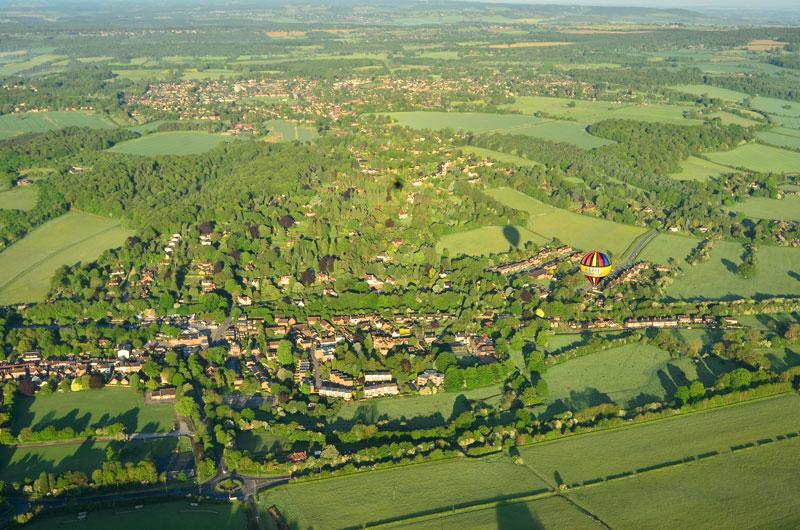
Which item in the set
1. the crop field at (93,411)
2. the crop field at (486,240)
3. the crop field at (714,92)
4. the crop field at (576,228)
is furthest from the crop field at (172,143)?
the crop field at (714,92)

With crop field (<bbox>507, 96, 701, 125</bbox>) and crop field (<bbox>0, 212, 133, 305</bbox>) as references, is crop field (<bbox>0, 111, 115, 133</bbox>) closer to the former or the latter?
crop field (<bbox>0, 212, 133, 305</bbox>)

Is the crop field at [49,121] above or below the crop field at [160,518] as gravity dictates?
above

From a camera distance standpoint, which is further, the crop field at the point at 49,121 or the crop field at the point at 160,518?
the crop field at the point at 49,121

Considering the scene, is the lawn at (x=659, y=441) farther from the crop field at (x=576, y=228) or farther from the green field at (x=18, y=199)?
the green field at (x=18, y=199)

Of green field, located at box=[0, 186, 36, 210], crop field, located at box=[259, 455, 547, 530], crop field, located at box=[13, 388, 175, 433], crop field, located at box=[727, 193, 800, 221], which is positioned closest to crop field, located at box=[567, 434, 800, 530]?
crop field, located at box=[259, 455, 547, 530]

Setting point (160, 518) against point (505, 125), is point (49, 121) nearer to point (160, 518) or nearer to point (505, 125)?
point (505, 125)
